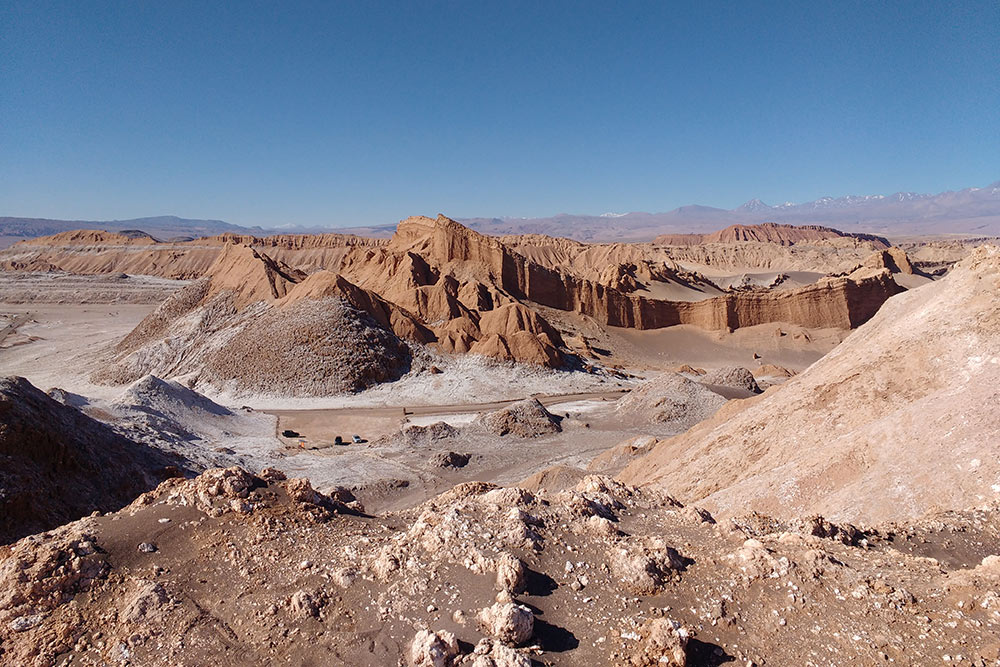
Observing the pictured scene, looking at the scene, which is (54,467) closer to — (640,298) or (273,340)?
(273,340)

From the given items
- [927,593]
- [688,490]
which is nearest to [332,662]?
[927,593]

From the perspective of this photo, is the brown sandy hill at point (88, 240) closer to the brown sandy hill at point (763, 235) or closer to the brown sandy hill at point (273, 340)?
the brown sandy hill at point (273, 340)

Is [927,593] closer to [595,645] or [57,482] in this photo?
[595,645]

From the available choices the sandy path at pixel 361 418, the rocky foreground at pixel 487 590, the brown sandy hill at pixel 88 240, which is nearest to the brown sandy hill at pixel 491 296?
the sandy path at pixel 361 418

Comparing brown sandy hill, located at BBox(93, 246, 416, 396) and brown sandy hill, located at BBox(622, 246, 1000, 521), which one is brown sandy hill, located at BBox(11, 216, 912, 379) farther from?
brown sandy hill, located at BBox(622, 246, 1000, 521)

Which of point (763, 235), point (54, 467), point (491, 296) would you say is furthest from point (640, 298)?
point (763, 235)

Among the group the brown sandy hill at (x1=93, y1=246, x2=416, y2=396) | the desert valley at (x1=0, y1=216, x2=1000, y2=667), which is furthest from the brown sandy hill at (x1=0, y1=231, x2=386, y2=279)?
the desert valley at (x1=0, y1=216, x2=1000, y2=667)
